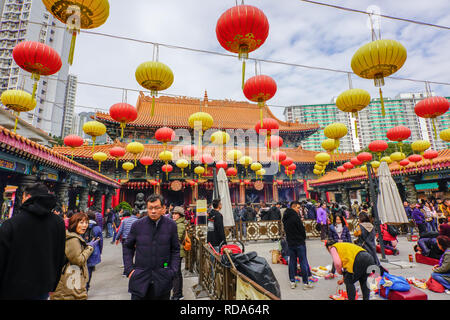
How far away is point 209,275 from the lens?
3.70 meters

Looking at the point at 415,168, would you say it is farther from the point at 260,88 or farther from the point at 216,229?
the point at 216,229

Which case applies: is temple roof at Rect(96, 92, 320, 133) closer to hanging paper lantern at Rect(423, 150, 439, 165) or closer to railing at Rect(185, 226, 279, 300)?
hanging paper lantern at Rect(423, 150, 439, 165)

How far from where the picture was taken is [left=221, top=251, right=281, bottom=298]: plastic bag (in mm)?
2527

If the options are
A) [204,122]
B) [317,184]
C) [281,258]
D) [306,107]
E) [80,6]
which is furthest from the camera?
[306,107]

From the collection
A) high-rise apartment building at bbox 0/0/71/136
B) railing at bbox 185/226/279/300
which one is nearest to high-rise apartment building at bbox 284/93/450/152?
high-rise apartment building at bbox 0/0/71/136

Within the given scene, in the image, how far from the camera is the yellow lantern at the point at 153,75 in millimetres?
4766

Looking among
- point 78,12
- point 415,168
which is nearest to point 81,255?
point 78,12

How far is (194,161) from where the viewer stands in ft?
50.8

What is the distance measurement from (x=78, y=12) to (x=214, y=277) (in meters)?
4.32

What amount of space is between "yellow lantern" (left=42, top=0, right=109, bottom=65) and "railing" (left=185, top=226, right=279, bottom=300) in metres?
3.79

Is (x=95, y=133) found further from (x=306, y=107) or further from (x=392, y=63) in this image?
(x=306, y=107)
